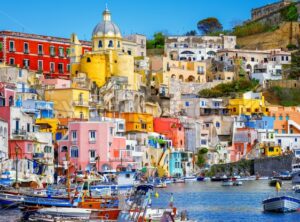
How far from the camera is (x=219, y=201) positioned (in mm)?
68000

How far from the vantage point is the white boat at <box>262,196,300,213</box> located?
57281 millimetres

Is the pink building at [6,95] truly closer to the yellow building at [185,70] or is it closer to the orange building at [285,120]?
the yellow building at [185,70]

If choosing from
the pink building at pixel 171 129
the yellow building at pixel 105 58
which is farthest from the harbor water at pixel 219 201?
the yellow building at pixel 105 58

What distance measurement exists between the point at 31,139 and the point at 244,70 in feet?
189

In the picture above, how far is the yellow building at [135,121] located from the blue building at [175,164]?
374 centimetres

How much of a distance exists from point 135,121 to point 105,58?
1256 cm

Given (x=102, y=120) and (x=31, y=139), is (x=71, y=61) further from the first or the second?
(x=31, y=139)

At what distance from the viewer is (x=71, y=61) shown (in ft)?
355

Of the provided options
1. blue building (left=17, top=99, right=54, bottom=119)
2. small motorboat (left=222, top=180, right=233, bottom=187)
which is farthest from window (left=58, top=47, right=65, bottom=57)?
small motorboat (left=222, top=180, right=233, bottom=187)

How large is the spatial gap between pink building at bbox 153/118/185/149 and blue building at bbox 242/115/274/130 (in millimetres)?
12709

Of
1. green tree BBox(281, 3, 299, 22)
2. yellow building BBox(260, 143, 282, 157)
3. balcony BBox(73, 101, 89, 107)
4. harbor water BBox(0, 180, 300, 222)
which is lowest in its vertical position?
harbor water BBox(0, 180, 300, 222)

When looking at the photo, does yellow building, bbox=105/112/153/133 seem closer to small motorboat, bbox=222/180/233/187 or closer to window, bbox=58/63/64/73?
small motorboat, bbox=222/180/233/187

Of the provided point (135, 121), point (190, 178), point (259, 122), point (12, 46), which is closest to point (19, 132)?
point (135, 121)

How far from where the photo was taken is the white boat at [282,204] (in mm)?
57281
